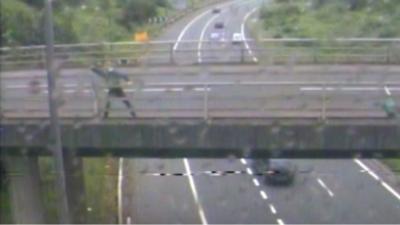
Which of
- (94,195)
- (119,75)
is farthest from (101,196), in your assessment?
(119,75)

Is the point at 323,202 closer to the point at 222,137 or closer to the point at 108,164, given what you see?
the point at 222,137

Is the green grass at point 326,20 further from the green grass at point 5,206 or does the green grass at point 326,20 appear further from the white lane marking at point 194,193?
the green grass at point 5,206

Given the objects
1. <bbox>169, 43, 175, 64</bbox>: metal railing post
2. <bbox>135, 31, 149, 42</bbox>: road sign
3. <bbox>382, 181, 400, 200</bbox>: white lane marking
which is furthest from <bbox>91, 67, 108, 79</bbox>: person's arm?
<bbox>382, 181, 400, 200</bbox>: white lane marking

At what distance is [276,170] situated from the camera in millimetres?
3559

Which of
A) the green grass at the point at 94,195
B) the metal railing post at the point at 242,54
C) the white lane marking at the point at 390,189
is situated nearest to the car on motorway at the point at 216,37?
the metal railing post at the point at 242,54

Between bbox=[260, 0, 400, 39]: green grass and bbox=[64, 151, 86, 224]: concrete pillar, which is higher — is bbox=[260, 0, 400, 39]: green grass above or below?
above

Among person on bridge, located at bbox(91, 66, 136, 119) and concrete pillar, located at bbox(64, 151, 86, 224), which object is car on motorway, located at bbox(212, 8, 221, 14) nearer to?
person on bridge, located at bbox(91, 66, 136, 119)

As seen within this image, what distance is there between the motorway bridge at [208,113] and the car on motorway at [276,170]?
41mm

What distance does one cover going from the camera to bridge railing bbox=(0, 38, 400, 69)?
3.69 metres

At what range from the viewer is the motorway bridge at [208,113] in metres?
3.60

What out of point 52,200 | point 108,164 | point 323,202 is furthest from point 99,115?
point 323,202

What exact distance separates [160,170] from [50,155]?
553 millimetres

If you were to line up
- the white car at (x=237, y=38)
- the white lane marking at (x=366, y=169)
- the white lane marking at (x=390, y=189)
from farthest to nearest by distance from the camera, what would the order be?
the white car at (x=237, y=38) → the white lane marking at (x=366, y=169) → the white lane marking at (x=390, y=189)

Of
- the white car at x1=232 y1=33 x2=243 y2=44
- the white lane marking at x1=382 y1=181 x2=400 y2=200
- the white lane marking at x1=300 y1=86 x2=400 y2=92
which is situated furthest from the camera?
the white car at x1=232 y1=33 x2=243 y2=44
